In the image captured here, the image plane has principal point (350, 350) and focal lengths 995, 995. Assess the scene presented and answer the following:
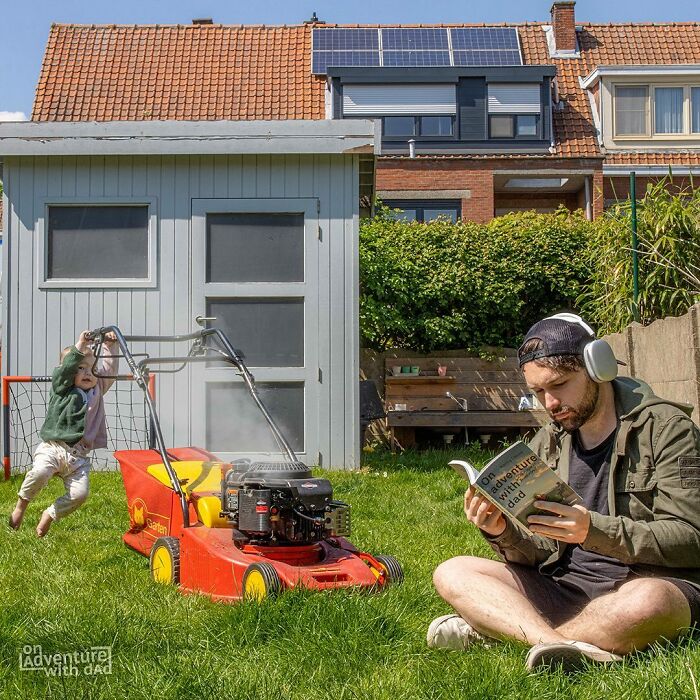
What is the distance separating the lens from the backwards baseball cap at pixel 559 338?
11.4 feet

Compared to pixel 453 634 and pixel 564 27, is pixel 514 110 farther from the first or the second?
pixel 453 634

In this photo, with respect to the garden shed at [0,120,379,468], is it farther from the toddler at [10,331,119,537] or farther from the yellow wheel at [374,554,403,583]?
the yellow wheel at [374,554,403,583]

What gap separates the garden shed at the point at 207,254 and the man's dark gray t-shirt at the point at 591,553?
22.1 ft

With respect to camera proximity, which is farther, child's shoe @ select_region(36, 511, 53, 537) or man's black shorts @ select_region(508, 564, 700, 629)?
child's shoe @ select_region(36, 511, 53, 537)

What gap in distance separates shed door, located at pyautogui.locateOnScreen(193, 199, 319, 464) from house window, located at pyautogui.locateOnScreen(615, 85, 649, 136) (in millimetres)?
16550

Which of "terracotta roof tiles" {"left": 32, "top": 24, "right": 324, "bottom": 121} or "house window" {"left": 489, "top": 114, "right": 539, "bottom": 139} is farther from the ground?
"terracotta roof tiles" {"left": 32, "top": 24, "right": 324, "bottom": 121}

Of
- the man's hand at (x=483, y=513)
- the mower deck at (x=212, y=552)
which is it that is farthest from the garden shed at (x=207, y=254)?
the man's hand at (x=483, y=513)

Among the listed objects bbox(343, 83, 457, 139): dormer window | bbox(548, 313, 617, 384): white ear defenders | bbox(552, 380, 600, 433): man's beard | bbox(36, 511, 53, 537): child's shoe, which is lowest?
bbox(36, 511, 53, 537): child's shoe

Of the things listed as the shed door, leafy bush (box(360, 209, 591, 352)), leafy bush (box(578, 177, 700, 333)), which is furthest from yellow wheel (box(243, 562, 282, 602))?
leafy bush (box(360, 209, 591, 352))

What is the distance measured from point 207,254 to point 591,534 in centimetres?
787

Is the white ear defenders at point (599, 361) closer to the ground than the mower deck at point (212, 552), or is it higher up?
higher up

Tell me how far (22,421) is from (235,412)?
88.4 inches

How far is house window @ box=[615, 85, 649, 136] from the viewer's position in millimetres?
24844

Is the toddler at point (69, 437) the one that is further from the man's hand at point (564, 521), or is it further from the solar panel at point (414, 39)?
the solar panel at point (414, 39)
